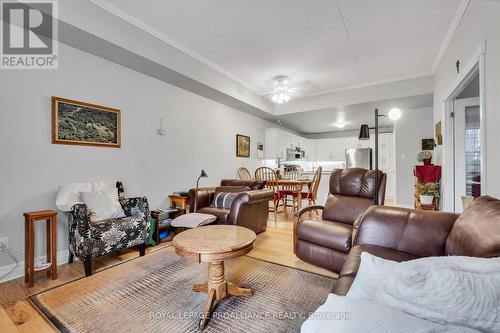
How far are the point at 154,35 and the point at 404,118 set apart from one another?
5109 millimetres

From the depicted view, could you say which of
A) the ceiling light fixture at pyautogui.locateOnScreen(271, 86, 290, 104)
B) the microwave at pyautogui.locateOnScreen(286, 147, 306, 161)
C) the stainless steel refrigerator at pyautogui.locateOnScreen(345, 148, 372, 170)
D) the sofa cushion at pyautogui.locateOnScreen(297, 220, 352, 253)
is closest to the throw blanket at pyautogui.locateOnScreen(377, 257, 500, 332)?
the sofa cushion at pyautogui.locateOnScreen(297, 220, 352, 253)

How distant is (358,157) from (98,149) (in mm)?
7014

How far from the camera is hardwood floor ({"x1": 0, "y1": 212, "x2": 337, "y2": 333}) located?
1536 millimetres

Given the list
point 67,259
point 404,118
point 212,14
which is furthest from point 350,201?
point 404,118

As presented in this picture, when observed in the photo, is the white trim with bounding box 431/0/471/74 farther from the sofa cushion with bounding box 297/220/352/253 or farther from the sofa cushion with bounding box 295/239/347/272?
the sofa cushion with bounding box 295/239/347/272

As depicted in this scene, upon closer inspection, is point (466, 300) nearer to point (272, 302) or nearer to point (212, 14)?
point (272, 302)

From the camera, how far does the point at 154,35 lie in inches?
116

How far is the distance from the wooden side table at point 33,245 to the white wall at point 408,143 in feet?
19.9

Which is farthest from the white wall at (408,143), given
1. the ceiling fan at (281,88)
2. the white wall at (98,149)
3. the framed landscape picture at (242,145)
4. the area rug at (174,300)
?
the area rug at (174,300)

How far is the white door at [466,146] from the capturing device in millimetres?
2914

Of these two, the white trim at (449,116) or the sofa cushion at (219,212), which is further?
the sofa cushion at (219,212)

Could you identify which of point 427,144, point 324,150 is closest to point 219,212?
point 427,144

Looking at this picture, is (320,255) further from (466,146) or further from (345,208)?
(466,146)

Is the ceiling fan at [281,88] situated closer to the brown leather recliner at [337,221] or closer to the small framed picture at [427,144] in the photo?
the brown leather recliner at [337,221]
